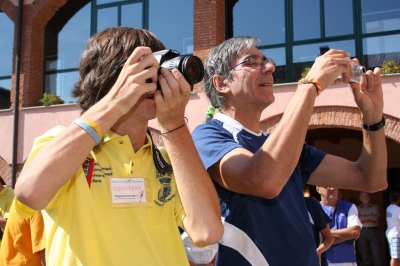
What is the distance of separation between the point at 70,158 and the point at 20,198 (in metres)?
0.17

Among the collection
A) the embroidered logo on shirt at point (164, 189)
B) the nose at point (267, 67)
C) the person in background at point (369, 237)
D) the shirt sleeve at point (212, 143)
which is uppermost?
the nose at point (267, 67)

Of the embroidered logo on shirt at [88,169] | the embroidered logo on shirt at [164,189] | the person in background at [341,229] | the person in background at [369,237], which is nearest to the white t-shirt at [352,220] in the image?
the person in background at [341,229]

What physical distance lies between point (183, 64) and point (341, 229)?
4648 millimetres

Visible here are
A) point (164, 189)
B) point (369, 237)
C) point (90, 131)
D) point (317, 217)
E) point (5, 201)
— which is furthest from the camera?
point (369, 237)

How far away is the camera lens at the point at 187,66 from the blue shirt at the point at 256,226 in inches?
18.4

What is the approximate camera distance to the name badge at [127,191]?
1476mm

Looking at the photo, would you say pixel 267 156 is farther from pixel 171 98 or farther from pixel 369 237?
pixel 369 237

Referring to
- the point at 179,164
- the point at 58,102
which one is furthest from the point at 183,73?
the point at 58,102

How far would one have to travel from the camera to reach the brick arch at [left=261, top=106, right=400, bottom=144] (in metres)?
8.52

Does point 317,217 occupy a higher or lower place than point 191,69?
lower

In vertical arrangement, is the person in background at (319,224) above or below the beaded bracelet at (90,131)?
below

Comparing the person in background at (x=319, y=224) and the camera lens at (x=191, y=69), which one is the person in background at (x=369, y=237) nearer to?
the person in background at (x=319, y=224)

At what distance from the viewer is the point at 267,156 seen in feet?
5.64

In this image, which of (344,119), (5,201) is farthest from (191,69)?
(344,119)
